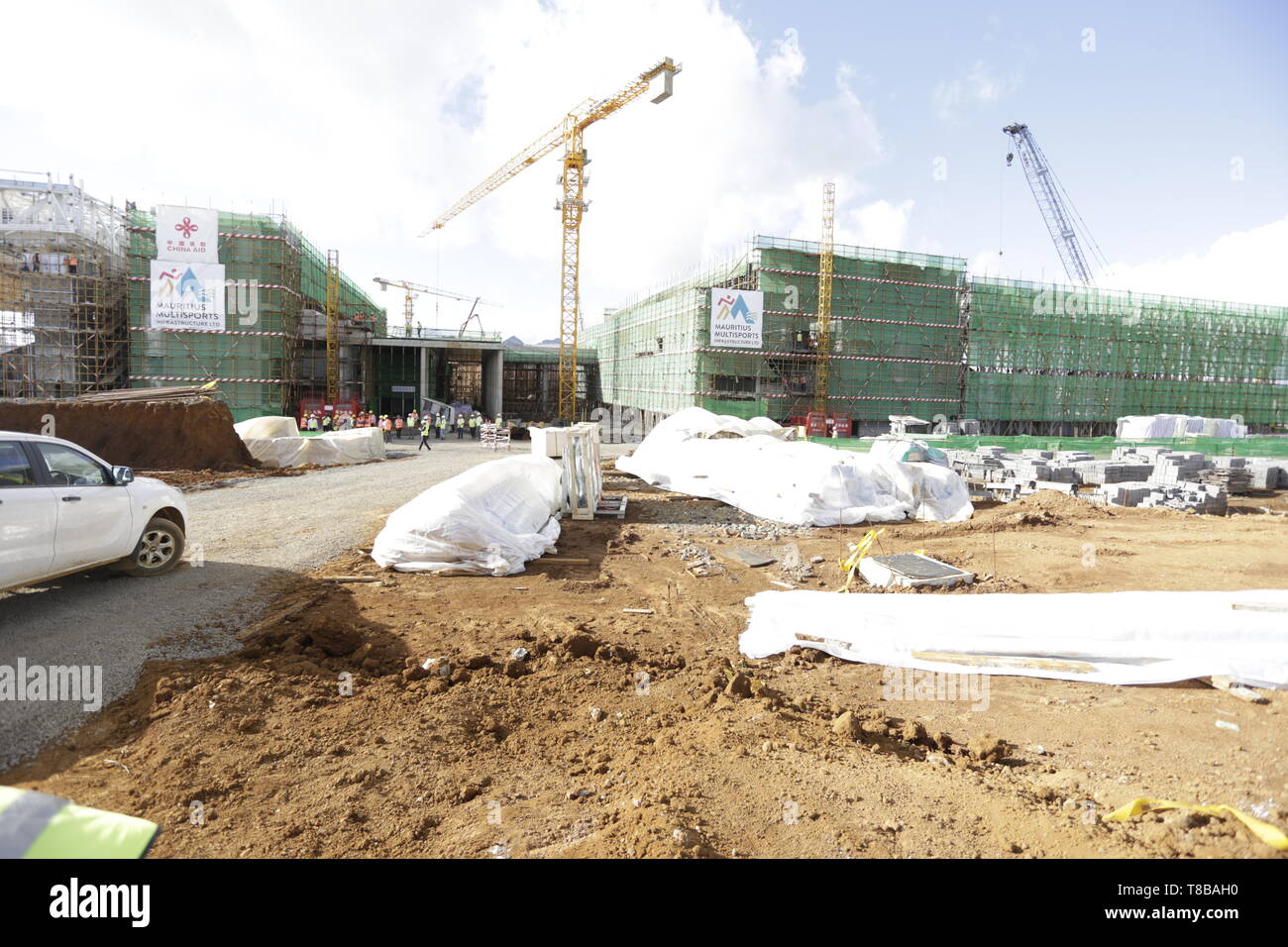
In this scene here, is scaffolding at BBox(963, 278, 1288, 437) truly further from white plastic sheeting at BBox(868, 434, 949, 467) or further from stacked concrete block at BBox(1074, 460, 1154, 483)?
white plastic sheeting at BBox(868, 434, 949, 467)

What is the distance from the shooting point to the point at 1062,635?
5.57m

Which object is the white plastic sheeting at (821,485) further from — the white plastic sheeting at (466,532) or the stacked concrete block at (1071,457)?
Result: the stacked concrete block at (1071,457)

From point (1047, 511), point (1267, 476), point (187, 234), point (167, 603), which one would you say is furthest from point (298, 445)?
point (1267, 476)

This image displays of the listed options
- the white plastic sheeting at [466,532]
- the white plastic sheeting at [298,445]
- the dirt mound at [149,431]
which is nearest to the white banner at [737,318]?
the white plastic sheeting at [298,445]

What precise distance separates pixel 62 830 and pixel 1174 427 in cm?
5210

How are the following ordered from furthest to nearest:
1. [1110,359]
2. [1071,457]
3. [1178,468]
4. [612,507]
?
[1110,359] < [1071,457] < [1178,468] < [612,507]

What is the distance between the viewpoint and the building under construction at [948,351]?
40.1 m

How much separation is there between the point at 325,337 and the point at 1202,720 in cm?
4279

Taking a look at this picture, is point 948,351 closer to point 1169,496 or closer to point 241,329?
point 1169,496

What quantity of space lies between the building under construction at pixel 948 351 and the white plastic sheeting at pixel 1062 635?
106 ft

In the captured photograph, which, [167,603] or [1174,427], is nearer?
[167,603]

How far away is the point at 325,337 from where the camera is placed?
39500 millimetres

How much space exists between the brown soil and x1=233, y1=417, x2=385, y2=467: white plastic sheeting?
1598 cm
